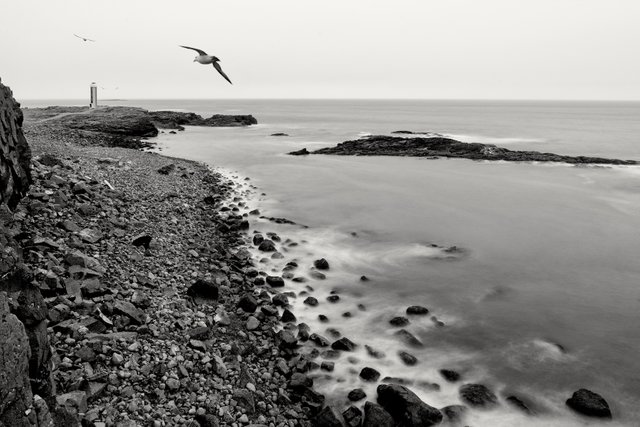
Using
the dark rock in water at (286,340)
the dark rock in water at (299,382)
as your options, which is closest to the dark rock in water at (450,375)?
the dark rock in water at (299,382)

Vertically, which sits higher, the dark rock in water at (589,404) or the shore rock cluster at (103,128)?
the shore rock cluster at (103,128)

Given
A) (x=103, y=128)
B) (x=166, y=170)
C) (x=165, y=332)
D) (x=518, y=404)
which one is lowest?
(x=518, y=404)

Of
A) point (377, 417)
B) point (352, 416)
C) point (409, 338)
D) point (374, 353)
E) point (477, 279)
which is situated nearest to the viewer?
point (377, 417)

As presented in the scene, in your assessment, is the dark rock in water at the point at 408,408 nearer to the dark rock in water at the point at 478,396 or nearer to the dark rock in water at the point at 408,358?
the dark rock in water at the point at 478,396

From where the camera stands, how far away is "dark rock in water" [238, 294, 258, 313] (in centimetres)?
968

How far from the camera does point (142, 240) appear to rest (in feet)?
37.0

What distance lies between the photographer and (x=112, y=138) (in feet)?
123

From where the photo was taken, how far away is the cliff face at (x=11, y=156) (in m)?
9.52

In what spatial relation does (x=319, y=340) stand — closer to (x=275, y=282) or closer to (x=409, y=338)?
(x=409, y=338)

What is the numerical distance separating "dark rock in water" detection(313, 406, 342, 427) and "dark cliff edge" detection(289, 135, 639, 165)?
35.5m

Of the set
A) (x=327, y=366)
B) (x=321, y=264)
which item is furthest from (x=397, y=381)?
(x=321, y=264)

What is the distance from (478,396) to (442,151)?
119ft

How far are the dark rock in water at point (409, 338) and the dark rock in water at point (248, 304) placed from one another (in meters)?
3.19

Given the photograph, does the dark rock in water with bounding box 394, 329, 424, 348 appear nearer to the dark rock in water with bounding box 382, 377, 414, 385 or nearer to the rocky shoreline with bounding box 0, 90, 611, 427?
the rocky shoreline with bounding box 0, 90, 611, 427
